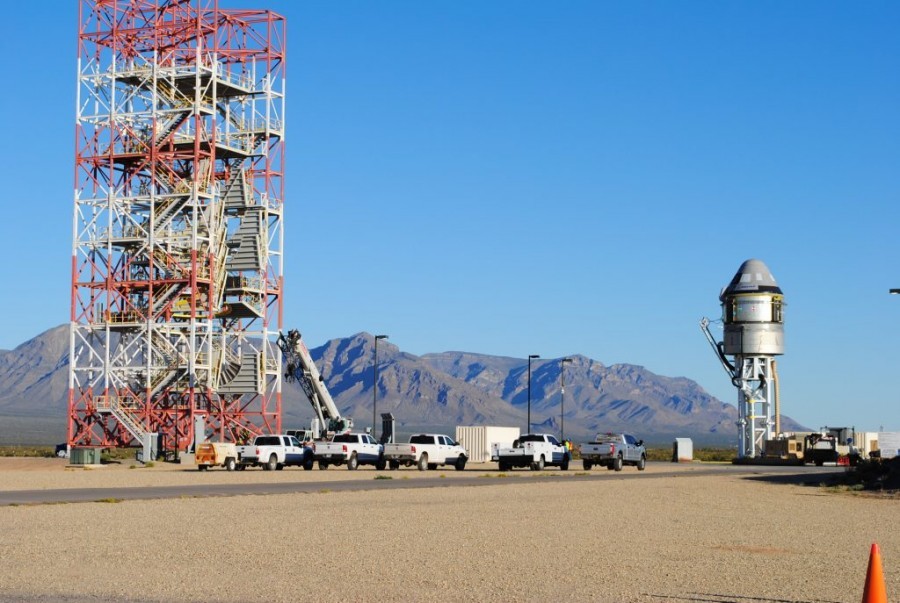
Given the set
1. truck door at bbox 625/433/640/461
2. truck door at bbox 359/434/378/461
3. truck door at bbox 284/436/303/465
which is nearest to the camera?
truck door at bbox 284/436/303/465

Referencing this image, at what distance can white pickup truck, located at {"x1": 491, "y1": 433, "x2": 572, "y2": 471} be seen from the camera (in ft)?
203

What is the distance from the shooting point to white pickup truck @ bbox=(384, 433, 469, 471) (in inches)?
2408

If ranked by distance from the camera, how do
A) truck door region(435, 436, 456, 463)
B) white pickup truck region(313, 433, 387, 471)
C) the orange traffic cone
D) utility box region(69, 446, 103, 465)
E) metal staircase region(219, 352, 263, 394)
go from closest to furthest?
the orange traffic cone → white pickup truck region(313, 433, 387, 471) → truck door region(435, 436, 456, 463) → utility box region(69, 446, 103, 465) → metal staircase region(219, 352, 263, 394)

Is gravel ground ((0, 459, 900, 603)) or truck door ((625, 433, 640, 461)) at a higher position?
truck door ((625, 433, 640, 461))

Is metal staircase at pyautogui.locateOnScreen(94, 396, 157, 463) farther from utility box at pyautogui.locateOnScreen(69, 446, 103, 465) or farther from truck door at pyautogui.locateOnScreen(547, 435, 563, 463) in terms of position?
truck door at pyautogui.locateOnScreen(547, 435, 563, 463)

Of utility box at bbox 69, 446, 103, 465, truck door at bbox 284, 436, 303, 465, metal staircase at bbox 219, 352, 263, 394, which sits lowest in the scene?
utility box at bbox 69, 446, 103, 465

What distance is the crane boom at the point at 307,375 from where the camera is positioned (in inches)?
3263

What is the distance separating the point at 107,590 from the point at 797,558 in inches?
436

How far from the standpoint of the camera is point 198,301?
263ft

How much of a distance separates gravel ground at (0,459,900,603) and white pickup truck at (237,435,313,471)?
75.7 feet

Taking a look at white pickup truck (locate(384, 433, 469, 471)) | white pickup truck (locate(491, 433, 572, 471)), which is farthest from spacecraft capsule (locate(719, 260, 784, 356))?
white pickup truck (locate(384, 433, 469, 471))

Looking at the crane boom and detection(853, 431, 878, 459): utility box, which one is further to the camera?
detection(853, 431, 878, 459): utility box

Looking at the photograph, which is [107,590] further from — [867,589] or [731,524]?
[731,524]

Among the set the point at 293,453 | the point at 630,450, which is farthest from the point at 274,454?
the point at 630,450
